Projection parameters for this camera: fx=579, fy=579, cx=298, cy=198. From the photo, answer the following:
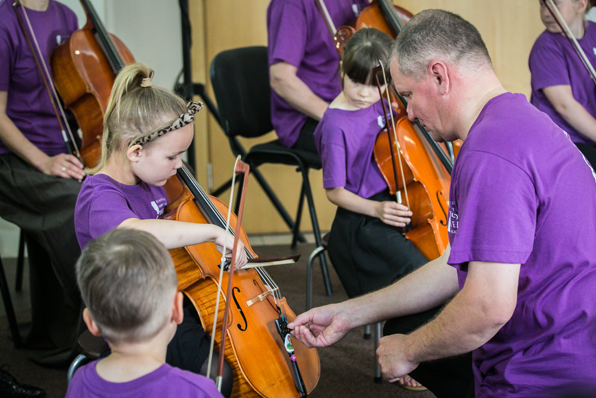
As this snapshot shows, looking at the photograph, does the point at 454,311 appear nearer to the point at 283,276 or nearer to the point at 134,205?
the point at 134,205

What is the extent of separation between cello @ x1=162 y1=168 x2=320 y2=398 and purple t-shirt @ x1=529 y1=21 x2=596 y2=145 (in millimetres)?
1593

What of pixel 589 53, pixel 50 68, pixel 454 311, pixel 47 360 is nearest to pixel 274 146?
pixel 50 68

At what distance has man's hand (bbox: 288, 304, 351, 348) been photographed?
1.20 meters

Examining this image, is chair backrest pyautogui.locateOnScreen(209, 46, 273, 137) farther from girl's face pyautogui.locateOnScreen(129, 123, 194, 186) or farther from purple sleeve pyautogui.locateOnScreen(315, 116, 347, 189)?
girl's face pyautogui.locateOnScreen(129, 123, 194, 186)

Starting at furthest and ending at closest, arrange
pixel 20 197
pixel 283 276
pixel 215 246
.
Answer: pixel 283 276 → pixel 20 197 → pixel 215 246

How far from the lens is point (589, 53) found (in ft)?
7.72

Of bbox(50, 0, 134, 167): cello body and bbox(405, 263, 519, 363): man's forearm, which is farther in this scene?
bbox(50, 0, 134, 167): cello body

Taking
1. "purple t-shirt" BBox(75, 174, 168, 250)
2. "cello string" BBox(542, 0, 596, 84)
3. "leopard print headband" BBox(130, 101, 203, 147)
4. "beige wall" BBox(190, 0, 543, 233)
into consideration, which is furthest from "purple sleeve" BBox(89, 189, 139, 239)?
"beige wall" BBox(190, 0, 543, 233)

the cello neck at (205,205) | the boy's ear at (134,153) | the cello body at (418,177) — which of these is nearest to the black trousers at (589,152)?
the cello body at (418,177)

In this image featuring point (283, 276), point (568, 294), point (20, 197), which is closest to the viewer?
point (568, 294)

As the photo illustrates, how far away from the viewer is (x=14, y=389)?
1.63 metres

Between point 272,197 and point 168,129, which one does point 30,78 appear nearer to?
point 168,129

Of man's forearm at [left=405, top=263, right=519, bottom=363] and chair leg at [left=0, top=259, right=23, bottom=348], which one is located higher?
man's forearm at [left=405, top=263, right=519, bottom=363]

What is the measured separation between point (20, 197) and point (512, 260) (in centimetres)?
163
